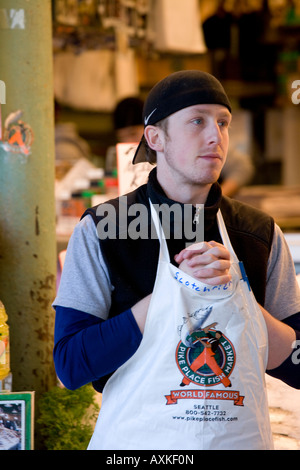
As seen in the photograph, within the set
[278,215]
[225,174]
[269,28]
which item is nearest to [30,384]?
[225,174]

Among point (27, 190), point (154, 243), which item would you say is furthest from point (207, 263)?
point (27, 190)

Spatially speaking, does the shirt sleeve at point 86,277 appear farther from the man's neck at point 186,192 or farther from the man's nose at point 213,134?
the man's nose at point 213,134

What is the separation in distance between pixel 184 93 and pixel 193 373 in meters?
0.80

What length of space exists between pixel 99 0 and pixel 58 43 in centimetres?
59

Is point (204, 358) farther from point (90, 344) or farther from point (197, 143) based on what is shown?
point (197, 143)

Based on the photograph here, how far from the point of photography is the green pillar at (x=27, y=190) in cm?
286

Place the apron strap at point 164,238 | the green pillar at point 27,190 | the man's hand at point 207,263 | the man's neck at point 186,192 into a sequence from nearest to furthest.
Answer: the man's hand at point 207,263 → the apron strap at point 164,238 → the man's neck at point 186,192 → the green pillar at point 27,190

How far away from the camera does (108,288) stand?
6.35 feet

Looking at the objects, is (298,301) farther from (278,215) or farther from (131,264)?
(278,215)

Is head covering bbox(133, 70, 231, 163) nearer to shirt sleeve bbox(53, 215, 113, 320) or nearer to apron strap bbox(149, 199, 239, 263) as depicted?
apron strap bbox(149, 199, 239, 263)

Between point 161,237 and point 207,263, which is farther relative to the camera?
point 161,237

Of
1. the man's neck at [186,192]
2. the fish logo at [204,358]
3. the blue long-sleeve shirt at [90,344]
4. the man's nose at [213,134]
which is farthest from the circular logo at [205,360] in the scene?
the man's nose at [213,134]

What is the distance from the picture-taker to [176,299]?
5.82ft

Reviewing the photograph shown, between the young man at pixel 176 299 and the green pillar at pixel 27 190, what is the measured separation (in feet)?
3.13
